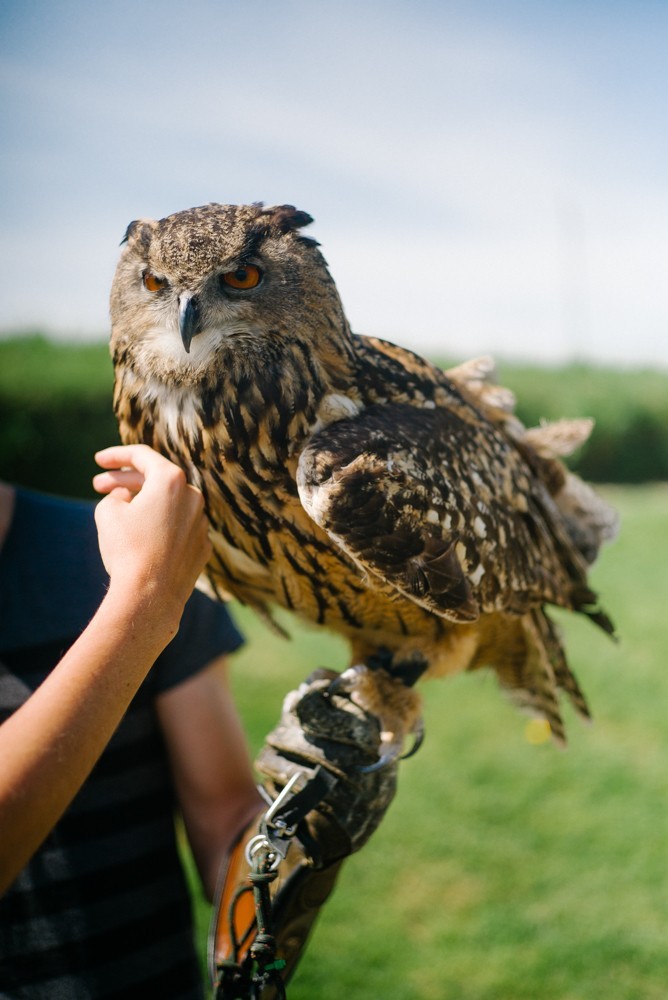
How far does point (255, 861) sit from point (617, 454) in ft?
23.7

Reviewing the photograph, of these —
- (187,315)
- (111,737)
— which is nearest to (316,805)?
(111,737)

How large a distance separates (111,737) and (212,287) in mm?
643

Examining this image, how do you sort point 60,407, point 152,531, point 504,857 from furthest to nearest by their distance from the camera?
point 504,857, point 60,407, point 152,531

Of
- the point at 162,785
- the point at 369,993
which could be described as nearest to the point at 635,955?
the point at 369,993

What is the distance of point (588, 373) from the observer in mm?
7141

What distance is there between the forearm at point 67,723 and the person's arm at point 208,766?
29.1 inches

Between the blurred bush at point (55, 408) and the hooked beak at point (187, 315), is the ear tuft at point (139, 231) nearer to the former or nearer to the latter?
the hooked beak at point (187, 315)

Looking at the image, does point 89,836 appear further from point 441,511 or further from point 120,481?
point 441,511

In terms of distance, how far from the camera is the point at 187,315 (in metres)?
1.09

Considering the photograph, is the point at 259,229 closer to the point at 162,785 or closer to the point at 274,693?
the point at 162,785

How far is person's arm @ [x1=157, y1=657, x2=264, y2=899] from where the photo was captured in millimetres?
1610

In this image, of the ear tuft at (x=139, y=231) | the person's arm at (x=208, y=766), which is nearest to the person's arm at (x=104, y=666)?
the ear tuft at (x=139, y=231)

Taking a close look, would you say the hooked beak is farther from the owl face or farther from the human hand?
the human hand

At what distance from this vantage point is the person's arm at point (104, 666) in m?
0.83
